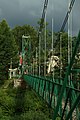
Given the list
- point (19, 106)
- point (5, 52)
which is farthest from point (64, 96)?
point (5, 52)

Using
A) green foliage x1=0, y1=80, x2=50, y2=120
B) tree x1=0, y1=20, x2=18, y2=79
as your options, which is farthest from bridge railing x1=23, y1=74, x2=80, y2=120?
tree x1=0, y1=20, x2=18, y2=79

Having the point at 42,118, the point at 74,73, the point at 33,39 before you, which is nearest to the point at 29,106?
the point at 42,118

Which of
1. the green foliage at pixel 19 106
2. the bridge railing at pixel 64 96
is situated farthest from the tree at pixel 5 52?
the bridge railing at pixel 64 96

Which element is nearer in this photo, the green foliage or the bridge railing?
the bridge railing

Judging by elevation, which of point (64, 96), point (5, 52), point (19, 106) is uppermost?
point (5, 52)

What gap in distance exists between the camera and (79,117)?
4.71 metres

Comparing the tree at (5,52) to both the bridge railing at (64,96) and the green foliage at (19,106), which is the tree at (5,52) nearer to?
the green foliage at (19,106)

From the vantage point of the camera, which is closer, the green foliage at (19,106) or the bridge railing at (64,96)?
the bridge railing at (64,96)

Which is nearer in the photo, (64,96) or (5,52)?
(64,96)

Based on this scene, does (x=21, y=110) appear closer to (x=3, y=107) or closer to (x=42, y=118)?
(x=3, y=107)

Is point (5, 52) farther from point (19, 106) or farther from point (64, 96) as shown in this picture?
point (64, 96)

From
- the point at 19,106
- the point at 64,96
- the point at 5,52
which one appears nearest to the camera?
the point at 64,96

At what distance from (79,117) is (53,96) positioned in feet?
8.09

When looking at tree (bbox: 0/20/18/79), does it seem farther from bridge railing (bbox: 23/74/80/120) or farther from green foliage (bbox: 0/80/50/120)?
bridge railing (bbox: 23/74/80/120)
